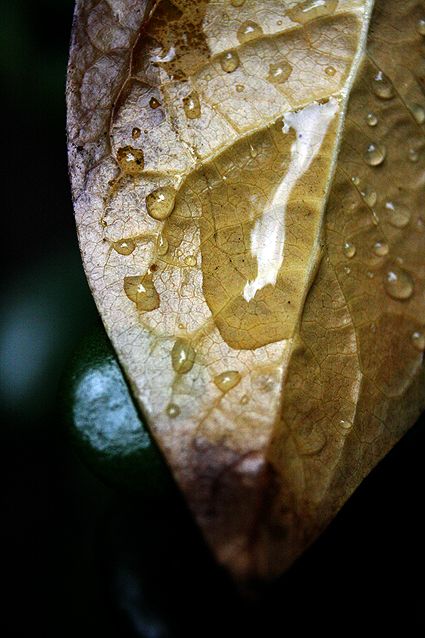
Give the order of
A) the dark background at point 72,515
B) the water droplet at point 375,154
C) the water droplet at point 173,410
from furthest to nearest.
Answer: the dark background at point 72,515, the water droplet at point 375,154, the water droplet at point 173,410

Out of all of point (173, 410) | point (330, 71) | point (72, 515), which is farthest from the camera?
point (72, 515)

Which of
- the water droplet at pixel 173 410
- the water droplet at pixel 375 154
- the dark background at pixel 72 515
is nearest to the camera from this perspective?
the water droplet at pixel 173 410

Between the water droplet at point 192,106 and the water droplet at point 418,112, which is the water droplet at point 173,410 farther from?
the water droplet at point 418,112

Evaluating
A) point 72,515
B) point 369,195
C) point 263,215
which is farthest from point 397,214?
point 72,515

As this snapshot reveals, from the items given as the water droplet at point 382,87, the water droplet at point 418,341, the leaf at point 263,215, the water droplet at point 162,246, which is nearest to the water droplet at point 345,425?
the leaf at point 263,215

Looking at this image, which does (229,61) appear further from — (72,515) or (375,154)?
(72,515)

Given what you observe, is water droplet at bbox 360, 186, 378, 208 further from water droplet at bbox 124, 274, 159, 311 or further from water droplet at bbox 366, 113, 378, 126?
water droplet at bbox 124, 274, 159, 311
